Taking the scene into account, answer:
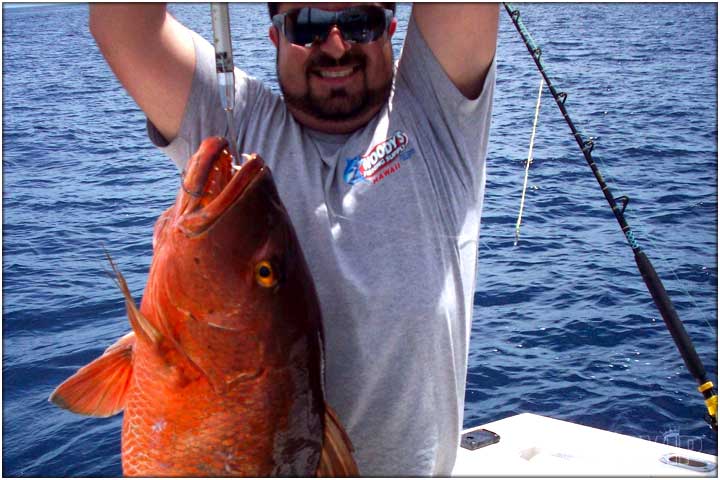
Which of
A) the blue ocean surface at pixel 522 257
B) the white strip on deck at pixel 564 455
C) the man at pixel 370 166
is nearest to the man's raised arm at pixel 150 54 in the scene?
Result: the man at pixel 370 166

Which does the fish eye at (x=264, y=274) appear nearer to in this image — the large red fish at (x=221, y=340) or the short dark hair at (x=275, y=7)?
the large red fish at (x=221, y=340)

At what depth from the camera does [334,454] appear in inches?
70.8

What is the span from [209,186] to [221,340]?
1.05 ft

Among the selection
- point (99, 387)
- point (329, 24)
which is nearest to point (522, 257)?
point (329, 24)

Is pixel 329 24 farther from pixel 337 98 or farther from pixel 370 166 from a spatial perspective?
pixel 370 166

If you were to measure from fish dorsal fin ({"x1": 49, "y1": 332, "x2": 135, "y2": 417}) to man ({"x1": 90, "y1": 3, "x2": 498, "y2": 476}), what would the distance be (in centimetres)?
51

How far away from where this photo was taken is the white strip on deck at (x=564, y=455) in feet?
13.4

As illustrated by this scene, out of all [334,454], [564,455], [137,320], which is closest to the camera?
[137,320]

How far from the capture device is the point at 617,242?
418 inches

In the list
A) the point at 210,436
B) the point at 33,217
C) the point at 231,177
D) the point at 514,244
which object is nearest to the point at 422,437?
the point at 210,436

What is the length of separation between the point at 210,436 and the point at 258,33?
100 ft

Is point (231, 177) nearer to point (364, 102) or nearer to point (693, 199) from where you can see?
point (364, 102)

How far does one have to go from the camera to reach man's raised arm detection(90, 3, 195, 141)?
1960 millimetres

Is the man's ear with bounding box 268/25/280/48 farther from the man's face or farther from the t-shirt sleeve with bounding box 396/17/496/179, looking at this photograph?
the t-shirt sleeve with bounding box 396/17/496/179
